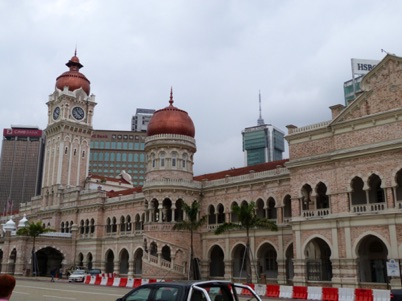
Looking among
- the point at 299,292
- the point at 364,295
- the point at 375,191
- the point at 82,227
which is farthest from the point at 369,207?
the point at 82,227

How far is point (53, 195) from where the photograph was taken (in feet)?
186

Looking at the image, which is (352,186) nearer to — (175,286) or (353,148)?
(353,148)

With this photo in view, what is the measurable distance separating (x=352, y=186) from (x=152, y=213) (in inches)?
702

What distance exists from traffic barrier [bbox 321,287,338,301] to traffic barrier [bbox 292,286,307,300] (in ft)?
3.85

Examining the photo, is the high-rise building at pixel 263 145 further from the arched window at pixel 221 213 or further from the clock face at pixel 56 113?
the arched window at pixel 221 213

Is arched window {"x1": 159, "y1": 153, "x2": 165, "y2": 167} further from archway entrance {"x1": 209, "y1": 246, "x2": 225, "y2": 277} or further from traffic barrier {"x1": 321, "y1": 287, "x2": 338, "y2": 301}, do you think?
traffic barrier {"x1": 321, "y1": 287, "x2": 338, "y2": 301}

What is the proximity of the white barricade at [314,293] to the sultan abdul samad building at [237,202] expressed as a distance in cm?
443

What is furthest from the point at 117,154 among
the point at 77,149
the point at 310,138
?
the point at 310,138

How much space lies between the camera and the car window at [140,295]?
321 inches

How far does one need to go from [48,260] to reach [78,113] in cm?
1930

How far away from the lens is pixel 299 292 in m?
23.2

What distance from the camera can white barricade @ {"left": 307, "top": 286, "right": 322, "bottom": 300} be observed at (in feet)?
72.7

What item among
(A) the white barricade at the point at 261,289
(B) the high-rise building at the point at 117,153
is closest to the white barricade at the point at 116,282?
(A) the white barricade at the point at 261,289

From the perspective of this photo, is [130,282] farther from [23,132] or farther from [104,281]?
[23,132]
